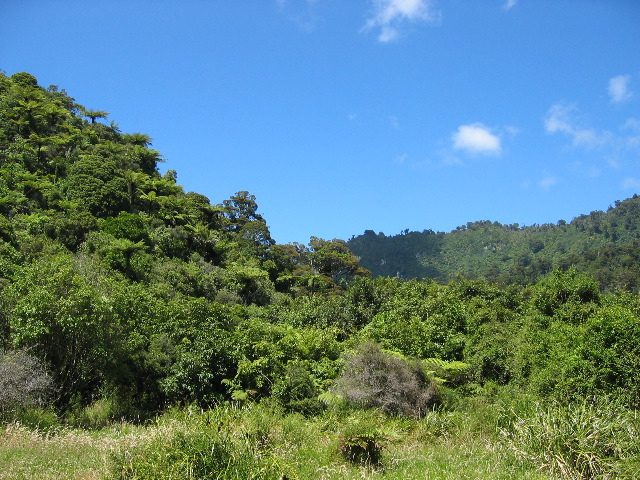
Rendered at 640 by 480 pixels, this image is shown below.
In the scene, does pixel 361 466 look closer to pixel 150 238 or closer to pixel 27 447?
pixel 27 447

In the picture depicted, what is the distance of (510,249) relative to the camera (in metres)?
106

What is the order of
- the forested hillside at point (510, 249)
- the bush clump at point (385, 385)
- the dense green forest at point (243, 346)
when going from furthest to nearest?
1. the forested hillside at point (510, 249)
2. the bush clump at point (385, 385)
3. the dense green forest at point (243, 346)

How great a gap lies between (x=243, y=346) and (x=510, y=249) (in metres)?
100

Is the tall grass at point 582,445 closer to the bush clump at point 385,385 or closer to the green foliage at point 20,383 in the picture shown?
the bush clump at point 385,385

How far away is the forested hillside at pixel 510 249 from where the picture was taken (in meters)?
69.3

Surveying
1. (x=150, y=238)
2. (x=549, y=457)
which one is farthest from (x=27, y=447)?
(x=150, y=238)

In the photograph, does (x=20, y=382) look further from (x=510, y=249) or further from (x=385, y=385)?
(x=510, y=249)

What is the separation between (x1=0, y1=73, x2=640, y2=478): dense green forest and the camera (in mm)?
8133

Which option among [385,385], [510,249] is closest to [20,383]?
[385,385]

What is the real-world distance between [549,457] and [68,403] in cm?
1259

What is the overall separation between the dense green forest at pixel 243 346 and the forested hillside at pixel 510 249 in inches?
1661

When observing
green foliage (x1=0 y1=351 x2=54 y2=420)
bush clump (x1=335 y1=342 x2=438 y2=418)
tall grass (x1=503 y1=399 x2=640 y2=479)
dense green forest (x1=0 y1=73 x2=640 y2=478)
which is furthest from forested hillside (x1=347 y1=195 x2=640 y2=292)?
green foliage (x1=0 y1=351 x2=54 y2=420)

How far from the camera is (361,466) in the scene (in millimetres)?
7867

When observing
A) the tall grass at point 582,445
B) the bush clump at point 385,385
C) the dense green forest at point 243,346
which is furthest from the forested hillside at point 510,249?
the tall grass at point 582,445
